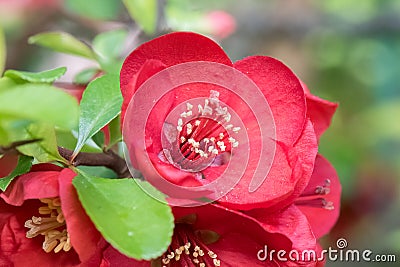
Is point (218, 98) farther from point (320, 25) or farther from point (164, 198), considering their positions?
point (320, 25)

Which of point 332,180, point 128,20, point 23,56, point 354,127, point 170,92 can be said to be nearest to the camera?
point 170,92

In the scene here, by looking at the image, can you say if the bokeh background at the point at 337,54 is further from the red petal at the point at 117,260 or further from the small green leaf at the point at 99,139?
the red petal at the point at 117,260

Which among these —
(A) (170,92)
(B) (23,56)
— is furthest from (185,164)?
(B) (23,56)

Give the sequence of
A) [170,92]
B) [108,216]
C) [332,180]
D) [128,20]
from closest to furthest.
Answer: [108,216] → [170,92] → [332,180] → [128,20]

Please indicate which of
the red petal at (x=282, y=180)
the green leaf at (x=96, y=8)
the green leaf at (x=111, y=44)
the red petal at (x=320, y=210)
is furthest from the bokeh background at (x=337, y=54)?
the red petal at (x=282, y=180)

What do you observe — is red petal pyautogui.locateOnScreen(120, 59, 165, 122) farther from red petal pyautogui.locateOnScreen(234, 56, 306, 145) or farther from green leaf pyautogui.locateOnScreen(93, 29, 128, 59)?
green leaf pyautogui.locateOnScreen(93, 29, 128, 59)

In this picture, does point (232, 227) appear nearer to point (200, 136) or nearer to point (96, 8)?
point (200, 136)
